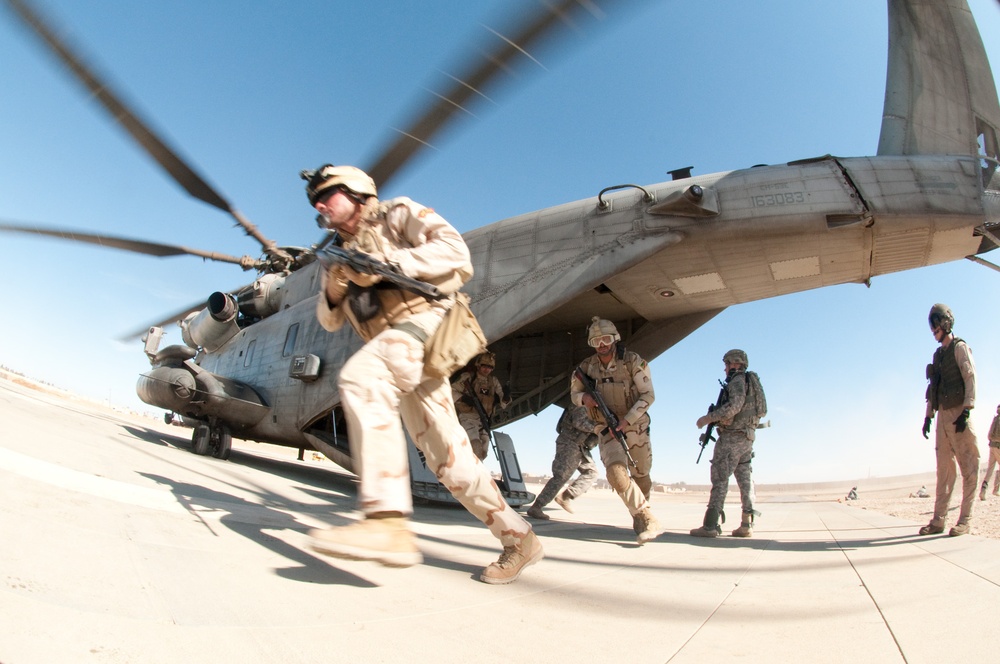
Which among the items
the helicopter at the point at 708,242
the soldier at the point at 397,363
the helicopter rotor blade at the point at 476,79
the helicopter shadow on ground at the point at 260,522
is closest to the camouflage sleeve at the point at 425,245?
the soldier at the point at 397,363

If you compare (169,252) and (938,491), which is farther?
(169,252)

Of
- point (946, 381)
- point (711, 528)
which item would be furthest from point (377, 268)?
point (946, 381)

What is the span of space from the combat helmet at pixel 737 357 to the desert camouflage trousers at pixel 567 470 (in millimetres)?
1698

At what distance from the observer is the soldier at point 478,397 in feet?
19.0

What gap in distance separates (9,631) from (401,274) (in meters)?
1.39

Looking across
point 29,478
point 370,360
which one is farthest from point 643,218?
point 29,478

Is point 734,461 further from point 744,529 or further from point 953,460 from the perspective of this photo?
point 953,460

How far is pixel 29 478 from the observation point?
6.46ft

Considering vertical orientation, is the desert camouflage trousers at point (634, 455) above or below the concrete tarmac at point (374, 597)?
above

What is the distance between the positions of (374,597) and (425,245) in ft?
4.13

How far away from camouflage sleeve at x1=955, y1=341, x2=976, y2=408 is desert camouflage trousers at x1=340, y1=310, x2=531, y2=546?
3.96m

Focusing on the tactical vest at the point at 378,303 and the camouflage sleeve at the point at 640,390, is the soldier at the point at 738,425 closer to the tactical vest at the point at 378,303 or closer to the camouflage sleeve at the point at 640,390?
the camouflage sleeve at the point at 640,390

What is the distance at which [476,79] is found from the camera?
255cm

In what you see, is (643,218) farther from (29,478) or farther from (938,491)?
(29,478)
